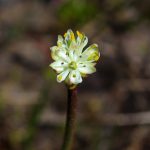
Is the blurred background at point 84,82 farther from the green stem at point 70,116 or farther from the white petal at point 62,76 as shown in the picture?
the white petal at point 62,76

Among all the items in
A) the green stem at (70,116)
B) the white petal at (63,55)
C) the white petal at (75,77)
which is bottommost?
the green stem at (70,116)

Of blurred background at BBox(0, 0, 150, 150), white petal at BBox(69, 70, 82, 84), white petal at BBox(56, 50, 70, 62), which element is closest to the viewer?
white petal at BBox(69, 70, 82, 84)

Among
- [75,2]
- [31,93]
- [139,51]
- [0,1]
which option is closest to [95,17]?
[75,2]

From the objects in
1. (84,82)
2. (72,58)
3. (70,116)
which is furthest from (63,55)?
(84,82)

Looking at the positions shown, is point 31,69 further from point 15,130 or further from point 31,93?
point 15,130

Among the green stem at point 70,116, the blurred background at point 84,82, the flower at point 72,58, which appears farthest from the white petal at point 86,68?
the blurred background at point 84,82

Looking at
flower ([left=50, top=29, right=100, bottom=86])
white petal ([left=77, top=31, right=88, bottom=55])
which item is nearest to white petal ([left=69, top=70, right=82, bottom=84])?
flower ([left=50, top=29, right=100, bottom=86])

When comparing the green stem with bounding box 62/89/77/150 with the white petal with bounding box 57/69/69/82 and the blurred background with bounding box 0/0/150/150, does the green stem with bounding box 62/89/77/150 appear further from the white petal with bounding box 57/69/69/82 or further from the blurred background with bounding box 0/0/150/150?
the blurred background with bounding box 0/0/150/150
